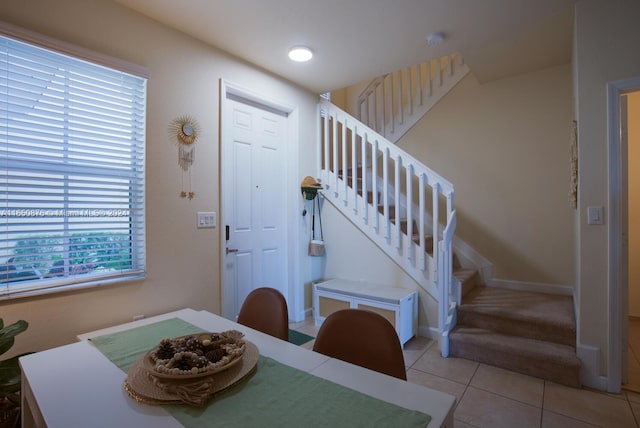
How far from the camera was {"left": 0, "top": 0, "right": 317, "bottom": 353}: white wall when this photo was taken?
5.79 ft

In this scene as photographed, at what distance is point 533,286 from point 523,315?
1.05 meters

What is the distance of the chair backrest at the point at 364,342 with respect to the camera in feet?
4.11

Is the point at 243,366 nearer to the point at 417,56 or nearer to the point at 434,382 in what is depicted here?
the point at 434,382

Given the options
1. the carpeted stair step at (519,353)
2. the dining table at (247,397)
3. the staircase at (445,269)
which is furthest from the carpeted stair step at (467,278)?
the dining table at (247,397)

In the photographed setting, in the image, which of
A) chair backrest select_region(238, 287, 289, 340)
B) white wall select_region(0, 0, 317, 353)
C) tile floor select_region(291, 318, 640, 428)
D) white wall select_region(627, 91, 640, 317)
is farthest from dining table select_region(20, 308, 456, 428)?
white wall select_region(627, 91, 640, 317)

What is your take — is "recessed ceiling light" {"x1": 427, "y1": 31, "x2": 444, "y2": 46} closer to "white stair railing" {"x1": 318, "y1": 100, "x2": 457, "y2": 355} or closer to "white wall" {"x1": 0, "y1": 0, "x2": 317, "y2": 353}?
"white stair railing" {"x1": 318, "y1": 100, "x2": 457, "y2": 355}

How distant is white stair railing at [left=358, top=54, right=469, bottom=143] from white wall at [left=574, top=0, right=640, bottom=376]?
1.81 metres

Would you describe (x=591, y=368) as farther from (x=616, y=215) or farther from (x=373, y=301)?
(x=373, y=301)

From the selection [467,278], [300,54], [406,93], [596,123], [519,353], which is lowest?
[519,353]

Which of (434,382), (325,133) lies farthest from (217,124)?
(434,382)

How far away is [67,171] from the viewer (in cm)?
184

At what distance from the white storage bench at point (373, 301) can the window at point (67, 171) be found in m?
1.78

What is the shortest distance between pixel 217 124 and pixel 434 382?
2.59 metres

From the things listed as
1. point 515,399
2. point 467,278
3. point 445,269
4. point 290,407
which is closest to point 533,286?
point 467,278
